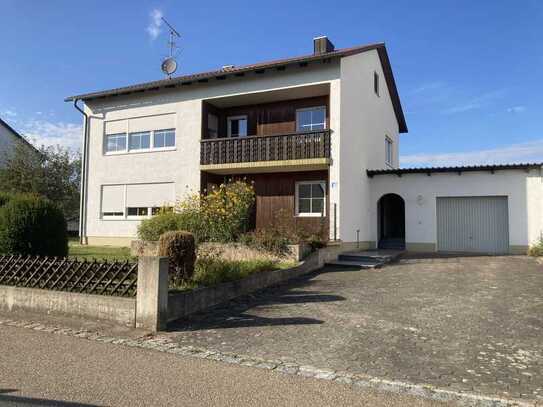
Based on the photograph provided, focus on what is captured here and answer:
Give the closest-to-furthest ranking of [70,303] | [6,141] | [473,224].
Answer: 1. [70,303]
2. [473,224]
3. [6,141]

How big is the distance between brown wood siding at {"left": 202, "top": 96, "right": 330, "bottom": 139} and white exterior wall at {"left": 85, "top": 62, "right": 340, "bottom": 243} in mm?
884

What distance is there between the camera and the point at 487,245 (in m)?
17.3

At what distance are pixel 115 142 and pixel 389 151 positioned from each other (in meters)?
13.9

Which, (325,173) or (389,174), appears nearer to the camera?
(325,173)

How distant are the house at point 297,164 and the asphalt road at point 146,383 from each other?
9.99 metres

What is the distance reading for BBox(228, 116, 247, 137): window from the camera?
63.4ft

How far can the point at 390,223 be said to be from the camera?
70.3ft

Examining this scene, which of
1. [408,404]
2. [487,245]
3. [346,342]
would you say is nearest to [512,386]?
[408,404]

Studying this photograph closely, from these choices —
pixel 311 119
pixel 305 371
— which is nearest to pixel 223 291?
pixel 305 371

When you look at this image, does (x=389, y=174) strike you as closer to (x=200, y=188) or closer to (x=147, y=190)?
(x=200, y=188)

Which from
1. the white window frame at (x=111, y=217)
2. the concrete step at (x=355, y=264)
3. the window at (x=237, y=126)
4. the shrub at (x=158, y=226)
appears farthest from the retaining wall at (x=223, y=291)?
the white window frame at (x=111, y=217)

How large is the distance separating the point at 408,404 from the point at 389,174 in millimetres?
15228

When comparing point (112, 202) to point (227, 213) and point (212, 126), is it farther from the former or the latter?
point (227, 213)

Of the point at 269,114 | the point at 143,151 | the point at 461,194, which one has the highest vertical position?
the point at 269,114
